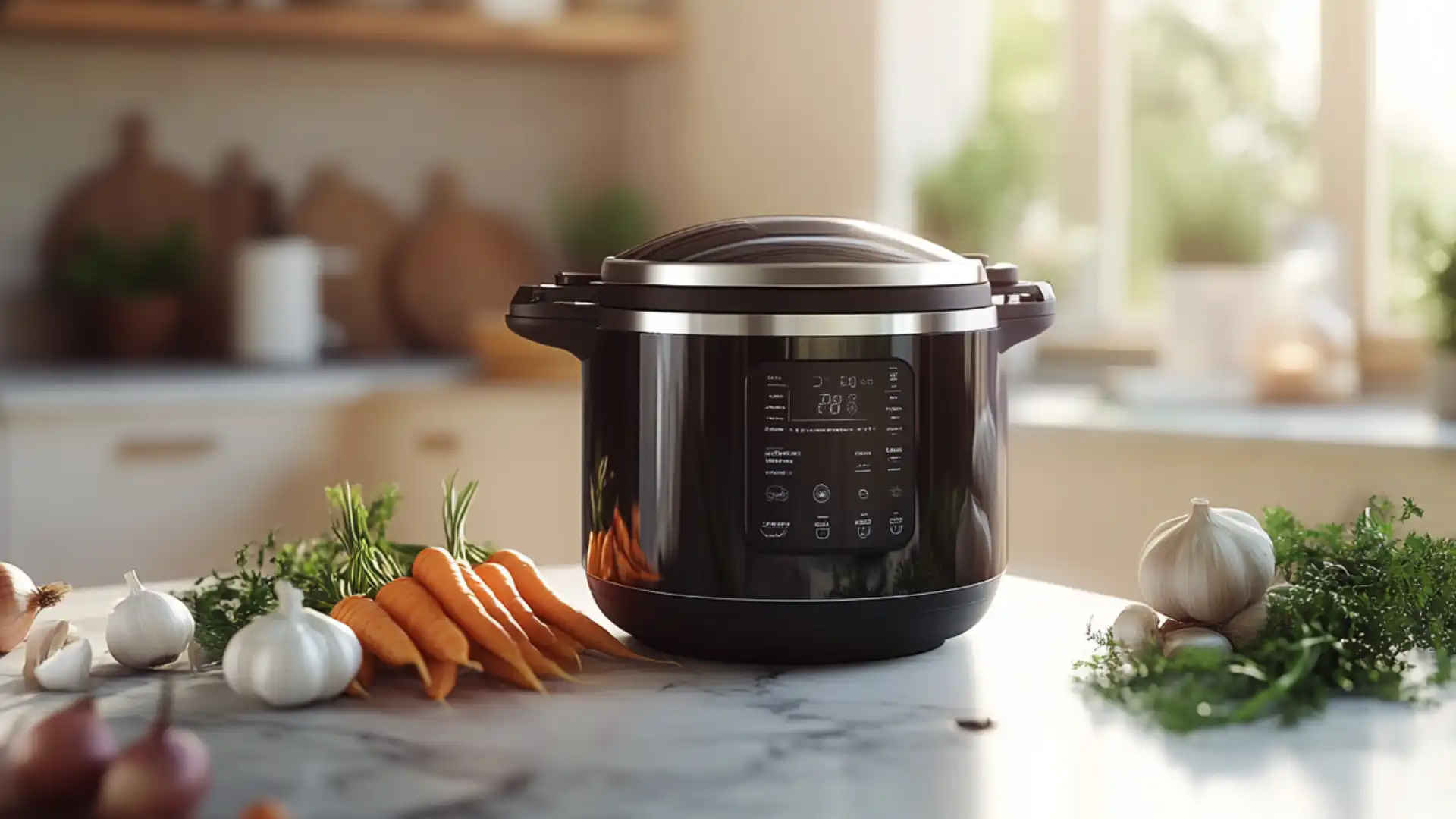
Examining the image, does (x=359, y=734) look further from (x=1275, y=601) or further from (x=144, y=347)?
(x=144, y=347)

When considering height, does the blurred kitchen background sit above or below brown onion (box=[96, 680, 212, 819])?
above

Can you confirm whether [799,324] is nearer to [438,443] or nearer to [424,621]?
[424,621]

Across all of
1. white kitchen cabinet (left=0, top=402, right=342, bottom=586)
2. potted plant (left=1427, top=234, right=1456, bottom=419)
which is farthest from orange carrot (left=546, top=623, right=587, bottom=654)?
white kitchen cabinet (left=0, top=402, right=342, bottom=586)

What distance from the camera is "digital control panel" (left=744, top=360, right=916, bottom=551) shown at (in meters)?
0.97

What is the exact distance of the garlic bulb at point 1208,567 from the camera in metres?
0.99

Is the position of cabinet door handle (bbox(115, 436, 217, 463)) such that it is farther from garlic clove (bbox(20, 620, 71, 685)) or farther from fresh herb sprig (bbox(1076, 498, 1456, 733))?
fresh herb sprig (bbox(1076, 498, 1456, 733))

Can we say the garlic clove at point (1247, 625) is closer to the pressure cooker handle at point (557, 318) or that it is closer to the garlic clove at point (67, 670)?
the pressure cooker handle at point (557, 318)

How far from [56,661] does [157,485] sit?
180cm

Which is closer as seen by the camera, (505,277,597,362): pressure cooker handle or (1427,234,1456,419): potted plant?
(505,277,597,362): pressure cooker handle

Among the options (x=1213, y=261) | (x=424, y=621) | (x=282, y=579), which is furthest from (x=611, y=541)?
(x=1213, y=261)

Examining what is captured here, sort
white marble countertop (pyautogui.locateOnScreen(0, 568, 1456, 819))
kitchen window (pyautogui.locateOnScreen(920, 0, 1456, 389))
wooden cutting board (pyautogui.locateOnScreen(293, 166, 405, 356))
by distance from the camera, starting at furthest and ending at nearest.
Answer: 1. wooden cutting board (pyautogui.locateOnScreen(293, 166, 405, 356))
2. kitchen window (pyautogui.locateOnScreen(920, 0, 1456, 389))
3. white marble countertop (pyautogui.locateOnScreen(0, 568, 1456, 819))

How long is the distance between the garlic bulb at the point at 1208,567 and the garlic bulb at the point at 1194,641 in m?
0.02

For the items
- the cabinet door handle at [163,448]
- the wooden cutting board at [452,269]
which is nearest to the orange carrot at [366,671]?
the cabinet door handle at [163,448]

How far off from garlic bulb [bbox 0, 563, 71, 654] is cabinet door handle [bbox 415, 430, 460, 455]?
5.71 ft
